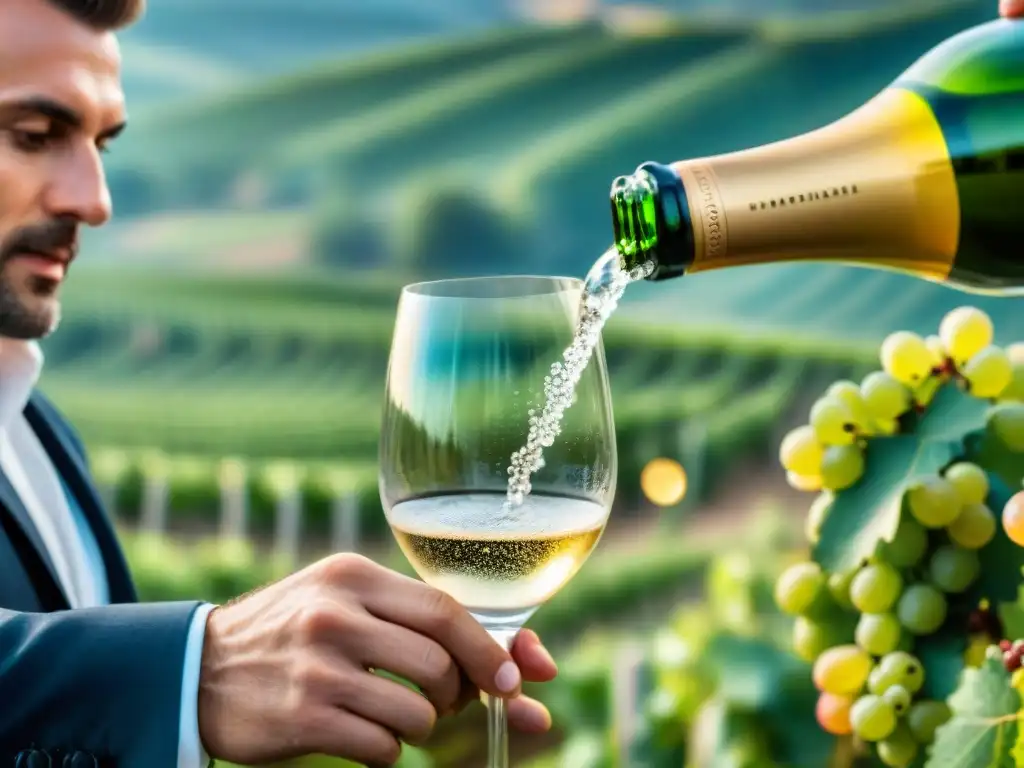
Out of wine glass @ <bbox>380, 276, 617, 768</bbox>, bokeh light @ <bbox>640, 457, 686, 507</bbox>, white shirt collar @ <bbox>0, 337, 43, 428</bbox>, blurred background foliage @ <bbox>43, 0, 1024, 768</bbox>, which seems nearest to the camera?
wine glass @ <bbox>380, 276, 617, 768</bbox>

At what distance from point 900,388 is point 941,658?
7.0 inches

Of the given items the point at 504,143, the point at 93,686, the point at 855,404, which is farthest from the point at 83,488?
the point at 504,143

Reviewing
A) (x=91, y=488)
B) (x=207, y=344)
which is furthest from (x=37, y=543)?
(x=207, y=344)

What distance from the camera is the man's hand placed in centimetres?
56

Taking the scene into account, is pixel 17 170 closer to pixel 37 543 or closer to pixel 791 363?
pixel 37 543

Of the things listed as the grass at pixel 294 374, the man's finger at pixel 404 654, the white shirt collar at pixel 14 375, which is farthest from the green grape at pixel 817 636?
the grass at pixel 294 374

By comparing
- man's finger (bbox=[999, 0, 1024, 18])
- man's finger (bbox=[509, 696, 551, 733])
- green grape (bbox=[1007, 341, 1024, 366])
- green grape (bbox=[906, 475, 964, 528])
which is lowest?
man's finger (bbox=[509, 696, 551, 733])

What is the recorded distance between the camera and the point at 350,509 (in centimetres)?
389

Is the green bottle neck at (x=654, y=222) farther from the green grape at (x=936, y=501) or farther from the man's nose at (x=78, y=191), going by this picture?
the man's nose at (x=78, y=191)

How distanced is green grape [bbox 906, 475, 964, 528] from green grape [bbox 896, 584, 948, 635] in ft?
0.15

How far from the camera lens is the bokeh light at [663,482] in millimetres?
5438

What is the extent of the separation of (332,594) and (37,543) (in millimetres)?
543

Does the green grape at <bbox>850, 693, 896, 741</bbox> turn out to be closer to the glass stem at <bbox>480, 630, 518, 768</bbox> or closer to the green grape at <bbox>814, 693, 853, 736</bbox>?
the green grape at <bbox>814, 693, 853, 736</bbox>

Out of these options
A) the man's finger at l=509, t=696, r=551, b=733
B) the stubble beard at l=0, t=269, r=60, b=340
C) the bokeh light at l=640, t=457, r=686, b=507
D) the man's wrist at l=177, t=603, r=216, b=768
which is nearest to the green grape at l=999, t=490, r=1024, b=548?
the man's finger at l=509, t=696, r=551, b=733
